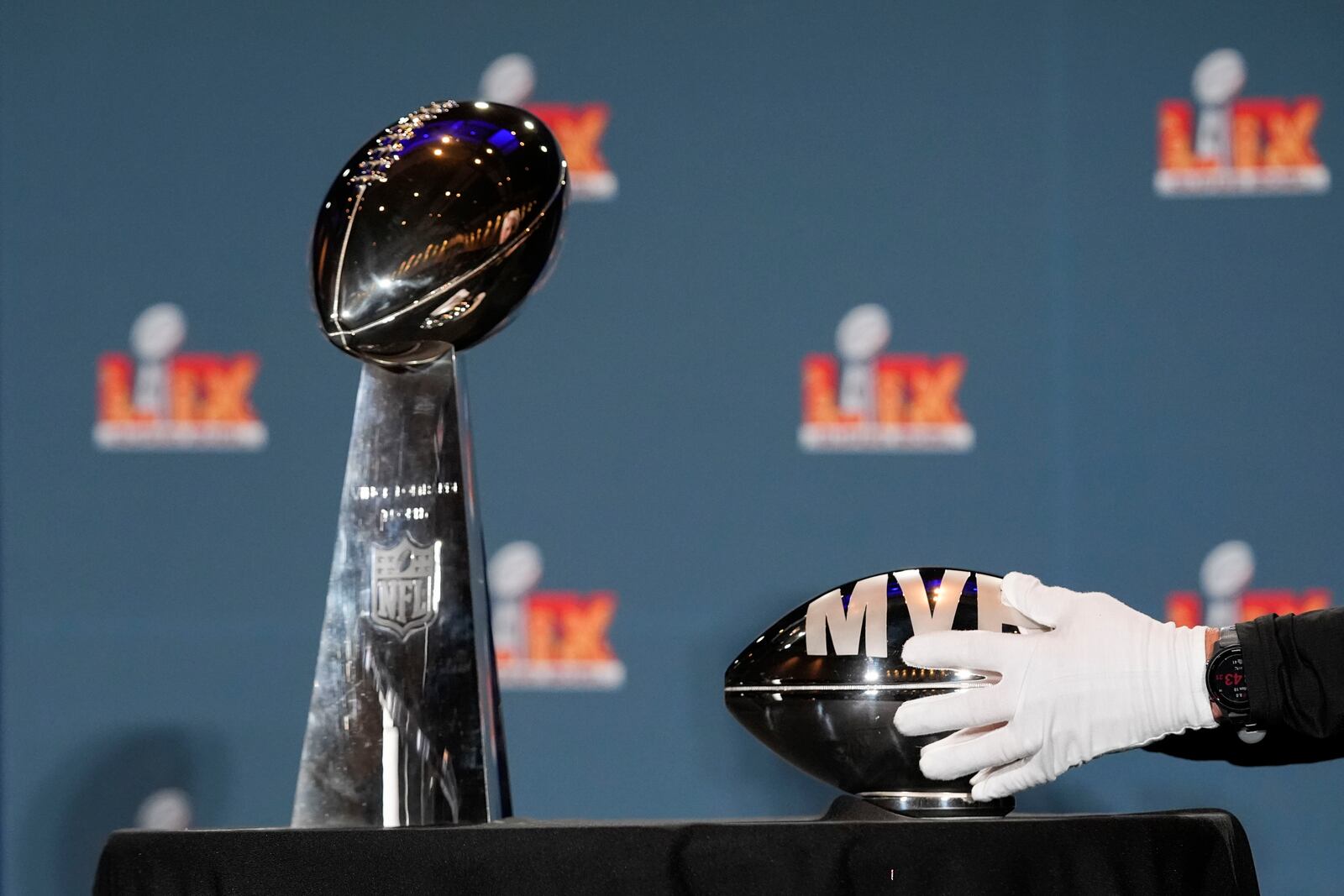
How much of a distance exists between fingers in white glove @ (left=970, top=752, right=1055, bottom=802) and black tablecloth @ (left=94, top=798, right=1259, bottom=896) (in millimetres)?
53

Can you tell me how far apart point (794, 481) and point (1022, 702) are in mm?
1303

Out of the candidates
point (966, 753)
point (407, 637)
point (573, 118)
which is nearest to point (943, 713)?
point (966, 753)

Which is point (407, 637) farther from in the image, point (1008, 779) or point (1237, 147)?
point (1237, 147)

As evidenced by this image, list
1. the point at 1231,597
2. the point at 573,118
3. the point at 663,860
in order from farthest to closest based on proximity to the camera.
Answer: the point at 573,118
the point at 1231,597
the point at 663,860

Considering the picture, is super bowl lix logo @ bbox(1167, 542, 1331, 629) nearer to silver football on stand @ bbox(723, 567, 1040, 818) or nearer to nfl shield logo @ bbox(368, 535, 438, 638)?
silver football on stand @ bbox(723, 567, 1040, 818)

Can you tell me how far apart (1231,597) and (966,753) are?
1.42m

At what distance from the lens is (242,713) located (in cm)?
193

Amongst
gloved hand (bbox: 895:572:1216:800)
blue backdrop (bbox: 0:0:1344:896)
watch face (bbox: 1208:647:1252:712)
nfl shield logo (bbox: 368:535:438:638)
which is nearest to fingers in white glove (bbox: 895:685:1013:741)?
gloved hand (bbox: 895:572:1216:800)

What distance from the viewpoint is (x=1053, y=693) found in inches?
25.9

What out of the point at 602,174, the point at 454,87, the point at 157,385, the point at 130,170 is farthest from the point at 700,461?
the point at 130,170

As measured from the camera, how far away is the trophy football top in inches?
25.9

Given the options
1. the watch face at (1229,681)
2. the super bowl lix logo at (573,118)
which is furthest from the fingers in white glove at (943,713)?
the super bowl lix logo at (573,118)

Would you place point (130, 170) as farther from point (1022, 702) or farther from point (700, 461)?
point (1022, 702)

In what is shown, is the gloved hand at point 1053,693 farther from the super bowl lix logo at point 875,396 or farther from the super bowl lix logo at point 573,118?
the super bowl lix logo at point 573,118
